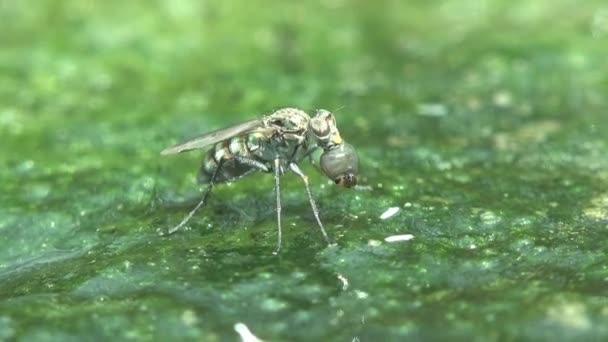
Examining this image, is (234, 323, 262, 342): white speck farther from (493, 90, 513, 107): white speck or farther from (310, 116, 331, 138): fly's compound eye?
(493, 90, 513, 107): white speck

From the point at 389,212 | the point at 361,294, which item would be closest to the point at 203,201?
the point at 389,212

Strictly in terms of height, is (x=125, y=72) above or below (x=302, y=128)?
above

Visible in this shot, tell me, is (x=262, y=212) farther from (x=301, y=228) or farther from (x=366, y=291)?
(x=366, y=291)

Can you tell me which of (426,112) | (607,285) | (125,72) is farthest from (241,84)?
(607,285)

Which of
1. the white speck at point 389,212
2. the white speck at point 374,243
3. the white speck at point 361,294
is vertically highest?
the white speck at point 389,212

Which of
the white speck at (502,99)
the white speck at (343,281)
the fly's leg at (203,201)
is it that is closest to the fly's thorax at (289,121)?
the fly's leg at (203,201)

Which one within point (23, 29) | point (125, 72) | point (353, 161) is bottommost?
point (353, 161)

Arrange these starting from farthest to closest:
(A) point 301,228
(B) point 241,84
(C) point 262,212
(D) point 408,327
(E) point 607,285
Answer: (B) point 241,84
(C) point 262,212
(A) point 301,228
(E) point 607,285
(D) point 408,327

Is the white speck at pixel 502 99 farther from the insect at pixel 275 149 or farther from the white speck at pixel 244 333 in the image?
the white speck at pixel 244 333
